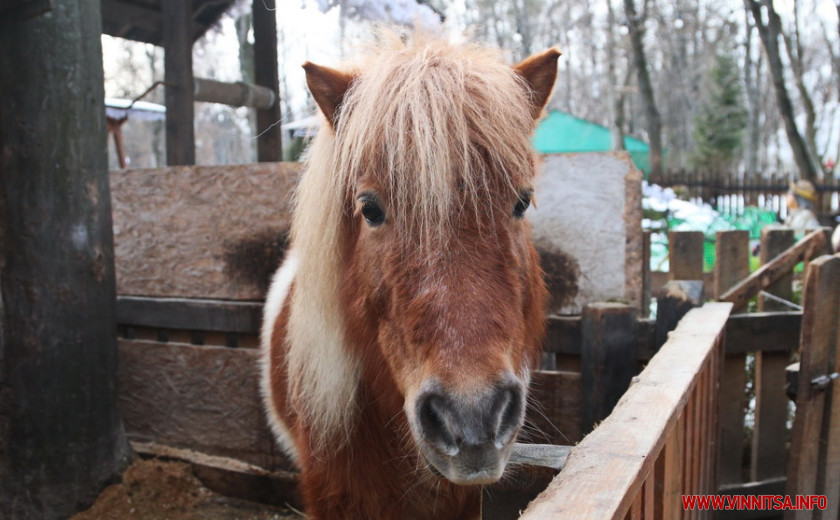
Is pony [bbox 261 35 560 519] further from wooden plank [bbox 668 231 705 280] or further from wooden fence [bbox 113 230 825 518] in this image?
wooden plank [bbox 668 231 705 280]

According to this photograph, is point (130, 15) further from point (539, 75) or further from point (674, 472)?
point (674, 472)

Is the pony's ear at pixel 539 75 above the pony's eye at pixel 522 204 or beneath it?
above

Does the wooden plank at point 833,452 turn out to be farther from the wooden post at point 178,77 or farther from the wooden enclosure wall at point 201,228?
the wooden post at point 178,77

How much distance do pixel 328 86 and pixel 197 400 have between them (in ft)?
8.44

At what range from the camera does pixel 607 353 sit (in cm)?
300

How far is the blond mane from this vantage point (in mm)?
1754

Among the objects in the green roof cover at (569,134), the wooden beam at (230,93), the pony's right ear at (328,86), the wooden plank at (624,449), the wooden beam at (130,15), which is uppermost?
the green roof cover at (569,134)

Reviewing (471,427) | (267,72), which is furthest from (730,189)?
(471,427)

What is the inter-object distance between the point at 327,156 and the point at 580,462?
4.35 ft

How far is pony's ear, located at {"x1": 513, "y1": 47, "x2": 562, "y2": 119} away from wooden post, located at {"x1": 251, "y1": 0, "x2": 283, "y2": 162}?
3073 mm

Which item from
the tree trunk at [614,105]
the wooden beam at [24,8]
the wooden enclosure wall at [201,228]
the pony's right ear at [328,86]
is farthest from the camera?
the tree trunk at [614,105]

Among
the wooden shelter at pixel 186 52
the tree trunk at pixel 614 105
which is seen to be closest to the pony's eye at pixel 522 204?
the wooden shelter at pixel 186 52

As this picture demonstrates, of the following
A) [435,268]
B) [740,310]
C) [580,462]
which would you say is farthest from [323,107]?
[740,310]

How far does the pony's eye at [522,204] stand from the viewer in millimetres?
1868
